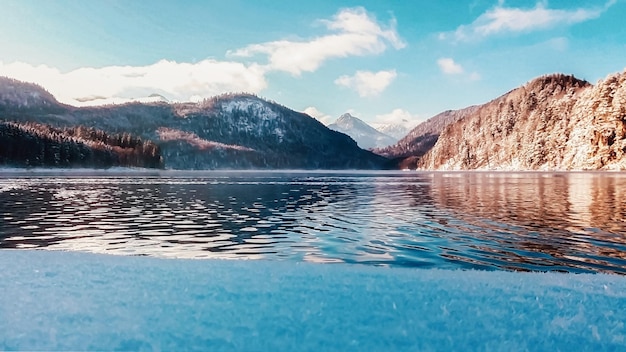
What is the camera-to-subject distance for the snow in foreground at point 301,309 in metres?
6.91

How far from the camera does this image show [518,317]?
8.12m

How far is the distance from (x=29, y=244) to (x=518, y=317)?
19571 millimetres

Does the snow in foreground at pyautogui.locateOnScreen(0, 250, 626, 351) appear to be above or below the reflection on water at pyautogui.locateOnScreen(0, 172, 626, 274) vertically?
above

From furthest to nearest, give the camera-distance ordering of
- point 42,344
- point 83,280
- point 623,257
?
1. point 623,257
2. point 83,280
3. point 42,344

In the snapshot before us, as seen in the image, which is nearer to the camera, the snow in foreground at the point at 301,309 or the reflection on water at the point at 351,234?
the snow in foreground at the point at 301,309

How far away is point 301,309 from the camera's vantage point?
8578 millimetres

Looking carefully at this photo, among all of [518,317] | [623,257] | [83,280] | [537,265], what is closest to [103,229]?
[83,280]

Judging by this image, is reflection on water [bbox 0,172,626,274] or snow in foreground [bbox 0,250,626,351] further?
reflection on water [bbox 0,172,626,274]

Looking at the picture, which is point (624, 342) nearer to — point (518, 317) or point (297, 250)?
point (518, 317)

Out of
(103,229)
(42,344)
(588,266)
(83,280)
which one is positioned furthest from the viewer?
(103,229)

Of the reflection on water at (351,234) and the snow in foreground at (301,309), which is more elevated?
the snow in foreground at (301,309)

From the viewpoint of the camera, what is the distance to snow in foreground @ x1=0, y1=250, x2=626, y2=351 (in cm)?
691

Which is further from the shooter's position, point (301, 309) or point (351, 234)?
point (351, 234)

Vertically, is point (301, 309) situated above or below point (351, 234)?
above
